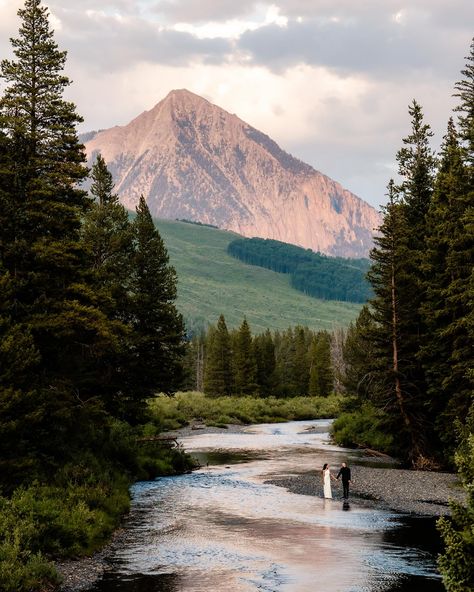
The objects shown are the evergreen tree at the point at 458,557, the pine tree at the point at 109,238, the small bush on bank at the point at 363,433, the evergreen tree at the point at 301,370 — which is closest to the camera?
the evergreen tree at the point at 458,557

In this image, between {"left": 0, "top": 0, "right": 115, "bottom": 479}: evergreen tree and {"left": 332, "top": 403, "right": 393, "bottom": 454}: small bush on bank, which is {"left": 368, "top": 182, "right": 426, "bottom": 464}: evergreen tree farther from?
{"left": 0, "top": 0, "right": 115, "bottom": 479}: evergreen tree

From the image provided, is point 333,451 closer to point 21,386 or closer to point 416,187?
point 416,187

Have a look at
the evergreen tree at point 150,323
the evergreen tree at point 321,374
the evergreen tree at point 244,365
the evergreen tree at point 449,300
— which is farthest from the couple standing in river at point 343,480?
the evergreen tree at point 321,374

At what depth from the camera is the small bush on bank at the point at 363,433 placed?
5900 cm

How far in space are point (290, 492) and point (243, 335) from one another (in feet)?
268

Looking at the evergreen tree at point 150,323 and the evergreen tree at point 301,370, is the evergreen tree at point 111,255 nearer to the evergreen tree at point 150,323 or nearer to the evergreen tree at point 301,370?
the evergreen tree at point 150,323

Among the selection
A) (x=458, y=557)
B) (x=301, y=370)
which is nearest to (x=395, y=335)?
(x=458, y=557)

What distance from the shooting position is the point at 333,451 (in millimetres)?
59438

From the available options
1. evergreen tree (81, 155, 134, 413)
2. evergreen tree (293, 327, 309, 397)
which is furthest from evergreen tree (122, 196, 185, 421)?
evergreen tree (293, 327, 309, 397)

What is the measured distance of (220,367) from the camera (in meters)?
121

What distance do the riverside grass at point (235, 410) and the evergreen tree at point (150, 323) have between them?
1746cm

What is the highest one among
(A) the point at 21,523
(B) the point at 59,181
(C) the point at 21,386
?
(B) the point at 59,181

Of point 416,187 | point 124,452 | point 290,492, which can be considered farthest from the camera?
point 416,187

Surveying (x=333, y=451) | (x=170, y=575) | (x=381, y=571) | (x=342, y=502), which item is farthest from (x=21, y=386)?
(x=333, y=451)
